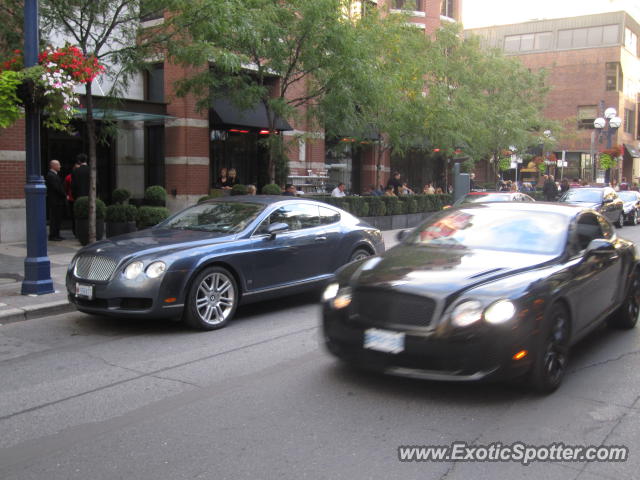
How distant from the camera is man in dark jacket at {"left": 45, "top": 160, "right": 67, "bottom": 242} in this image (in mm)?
14172

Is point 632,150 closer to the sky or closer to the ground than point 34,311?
closer to the sky

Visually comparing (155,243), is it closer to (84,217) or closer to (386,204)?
(84,217)

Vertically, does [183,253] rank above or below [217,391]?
above

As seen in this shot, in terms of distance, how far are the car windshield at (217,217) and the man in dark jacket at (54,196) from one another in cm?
681

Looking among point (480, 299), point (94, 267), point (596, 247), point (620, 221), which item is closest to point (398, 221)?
point (620, 221)

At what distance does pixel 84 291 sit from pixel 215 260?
1487mm

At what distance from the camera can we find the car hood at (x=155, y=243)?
7.06m

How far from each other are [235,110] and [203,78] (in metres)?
3.84

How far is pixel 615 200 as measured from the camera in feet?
75.2

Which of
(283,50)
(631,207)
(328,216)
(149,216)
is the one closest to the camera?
(328,216)

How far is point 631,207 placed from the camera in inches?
1004

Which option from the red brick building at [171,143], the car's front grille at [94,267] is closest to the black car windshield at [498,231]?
the car's front grille at [94,267]

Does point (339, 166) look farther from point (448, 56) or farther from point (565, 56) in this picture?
point (565, 56)

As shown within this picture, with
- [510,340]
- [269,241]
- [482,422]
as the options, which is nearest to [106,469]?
[482,422]
